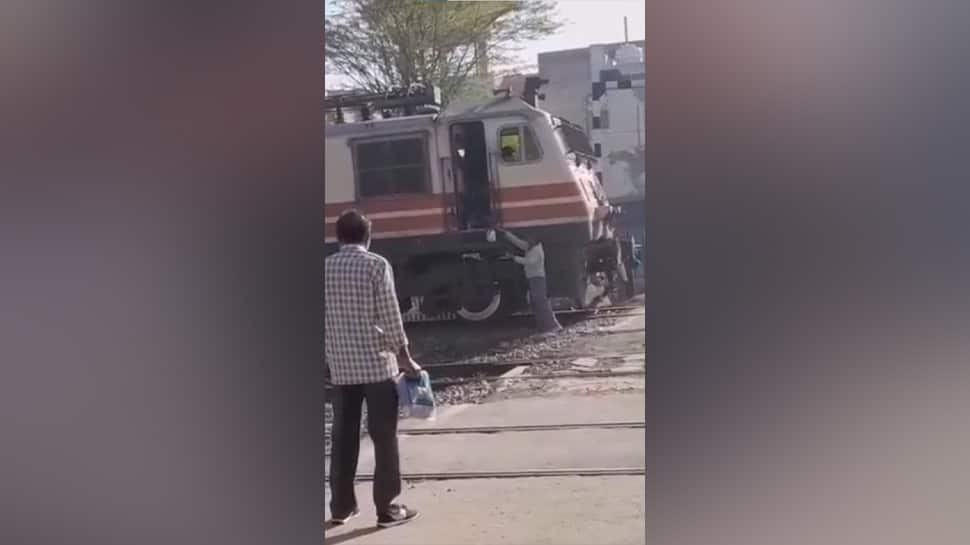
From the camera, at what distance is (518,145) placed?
2.04 meters

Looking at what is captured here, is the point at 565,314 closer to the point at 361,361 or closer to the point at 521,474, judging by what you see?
the point at 521,474

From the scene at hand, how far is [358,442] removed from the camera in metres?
2.06

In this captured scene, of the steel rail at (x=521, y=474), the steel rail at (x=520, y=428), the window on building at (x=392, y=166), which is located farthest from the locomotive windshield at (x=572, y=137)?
the steel rail at (x=521, y=474)

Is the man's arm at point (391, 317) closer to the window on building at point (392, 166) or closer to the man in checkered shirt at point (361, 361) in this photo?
the man in checkered shirt at point (361, 361)

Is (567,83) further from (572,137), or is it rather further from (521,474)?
(521,474)

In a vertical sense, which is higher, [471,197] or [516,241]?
[471,197]

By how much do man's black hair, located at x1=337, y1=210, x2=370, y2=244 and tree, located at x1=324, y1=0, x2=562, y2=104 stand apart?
371mm

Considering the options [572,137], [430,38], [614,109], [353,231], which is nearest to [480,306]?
[353,231]

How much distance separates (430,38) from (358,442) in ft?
3.72

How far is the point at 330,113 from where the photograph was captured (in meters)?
2.05

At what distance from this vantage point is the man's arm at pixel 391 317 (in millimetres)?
2070

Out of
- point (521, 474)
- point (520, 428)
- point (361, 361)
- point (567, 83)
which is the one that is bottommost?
point (521, 474)
